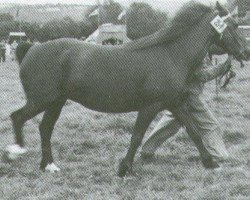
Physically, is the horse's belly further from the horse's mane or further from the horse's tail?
the horse's tail

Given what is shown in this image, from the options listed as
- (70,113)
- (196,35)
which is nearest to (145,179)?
(196,35)

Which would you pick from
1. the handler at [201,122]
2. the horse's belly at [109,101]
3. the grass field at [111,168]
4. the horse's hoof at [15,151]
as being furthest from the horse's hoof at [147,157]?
the horse's hoof at [15,151]


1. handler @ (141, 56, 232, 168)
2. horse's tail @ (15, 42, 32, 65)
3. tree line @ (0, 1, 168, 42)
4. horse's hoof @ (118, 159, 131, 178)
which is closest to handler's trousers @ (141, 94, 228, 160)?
handler @ (141, 56, 232, 168)

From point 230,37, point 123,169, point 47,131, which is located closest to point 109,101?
point 123,169

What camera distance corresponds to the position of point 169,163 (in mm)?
7660

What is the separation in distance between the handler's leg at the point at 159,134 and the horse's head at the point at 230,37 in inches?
53.3

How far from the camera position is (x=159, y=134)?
7.91 metres

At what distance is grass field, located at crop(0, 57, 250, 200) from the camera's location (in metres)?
6.01

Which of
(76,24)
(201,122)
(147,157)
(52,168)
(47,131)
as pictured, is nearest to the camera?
(52,168)

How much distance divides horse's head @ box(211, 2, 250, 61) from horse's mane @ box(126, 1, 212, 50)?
0.76 ft

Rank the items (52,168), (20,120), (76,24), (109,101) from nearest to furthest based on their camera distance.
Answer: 1. (109,101)
2. (20,120)
3. (52,168)
4. (76,24)

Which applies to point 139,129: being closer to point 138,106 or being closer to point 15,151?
point 138,106

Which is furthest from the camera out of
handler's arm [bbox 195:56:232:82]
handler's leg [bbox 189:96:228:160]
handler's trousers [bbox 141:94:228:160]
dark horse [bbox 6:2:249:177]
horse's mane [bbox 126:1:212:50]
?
handler's leg [bbox 189:96:228:160]

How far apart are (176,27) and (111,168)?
74.6 inches
